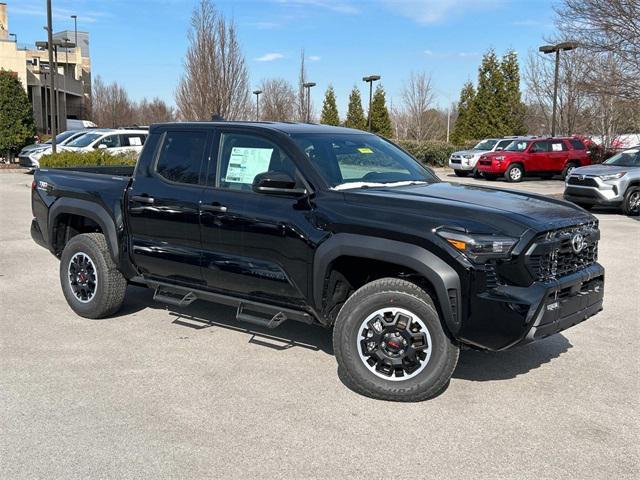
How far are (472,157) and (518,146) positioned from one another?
7.32ft

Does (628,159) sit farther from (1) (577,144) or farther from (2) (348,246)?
(2) (348,246)

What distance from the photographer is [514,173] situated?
2580 centimetres

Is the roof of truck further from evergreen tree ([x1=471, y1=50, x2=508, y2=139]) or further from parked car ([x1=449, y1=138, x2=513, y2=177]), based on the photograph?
evergreen tree ([x1=471, y1=50, x2=508, y2=139])

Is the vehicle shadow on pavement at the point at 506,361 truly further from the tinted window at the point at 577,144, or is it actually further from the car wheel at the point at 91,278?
the tinted window at the point at 577,144

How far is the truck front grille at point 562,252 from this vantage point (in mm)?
4125

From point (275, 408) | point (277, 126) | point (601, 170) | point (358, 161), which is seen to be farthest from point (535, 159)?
point (275, 408)

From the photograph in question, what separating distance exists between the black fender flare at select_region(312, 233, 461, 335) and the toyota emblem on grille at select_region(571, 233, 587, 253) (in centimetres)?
97

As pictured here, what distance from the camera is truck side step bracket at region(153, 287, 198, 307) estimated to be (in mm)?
5480

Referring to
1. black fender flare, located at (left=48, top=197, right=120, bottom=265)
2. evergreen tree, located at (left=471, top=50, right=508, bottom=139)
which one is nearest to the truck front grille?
black fender flare, located at (left=48, top=197, right=120, bottom=265)

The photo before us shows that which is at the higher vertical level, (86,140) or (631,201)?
(86,140)

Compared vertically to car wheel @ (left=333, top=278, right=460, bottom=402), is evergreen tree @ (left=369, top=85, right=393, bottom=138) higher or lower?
higher

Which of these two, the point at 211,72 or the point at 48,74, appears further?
the point at 48,74

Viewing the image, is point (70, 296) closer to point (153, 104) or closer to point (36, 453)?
point (36, 453)

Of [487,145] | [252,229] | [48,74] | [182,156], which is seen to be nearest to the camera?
[252,229]
